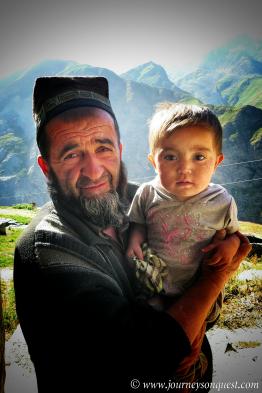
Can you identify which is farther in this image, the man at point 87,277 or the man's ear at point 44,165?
the man's ear at point 44,165

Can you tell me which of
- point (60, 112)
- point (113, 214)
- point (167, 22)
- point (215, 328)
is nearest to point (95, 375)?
point (113, 214)

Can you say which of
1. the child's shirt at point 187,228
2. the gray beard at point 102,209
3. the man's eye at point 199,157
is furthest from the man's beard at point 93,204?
the man's eye at point 199,157

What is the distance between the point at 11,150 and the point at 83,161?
108 centimetres

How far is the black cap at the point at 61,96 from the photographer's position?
5.96 ft

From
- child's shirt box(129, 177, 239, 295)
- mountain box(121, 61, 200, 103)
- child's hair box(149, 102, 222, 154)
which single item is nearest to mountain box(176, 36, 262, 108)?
mountain box(121, 61, 200, 103)

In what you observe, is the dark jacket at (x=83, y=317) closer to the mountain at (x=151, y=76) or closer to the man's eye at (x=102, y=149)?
the man's eye at (x=102, y=149)

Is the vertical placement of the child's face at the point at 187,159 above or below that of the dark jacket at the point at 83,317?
above

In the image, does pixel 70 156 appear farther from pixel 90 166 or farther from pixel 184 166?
pixel 184 166

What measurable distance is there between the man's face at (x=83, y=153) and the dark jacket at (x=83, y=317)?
0.19 metres

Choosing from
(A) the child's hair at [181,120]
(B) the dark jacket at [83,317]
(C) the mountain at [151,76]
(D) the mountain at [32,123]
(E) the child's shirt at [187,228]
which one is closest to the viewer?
(B) the dark jacket at [83,317]

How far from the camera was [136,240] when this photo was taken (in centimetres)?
198

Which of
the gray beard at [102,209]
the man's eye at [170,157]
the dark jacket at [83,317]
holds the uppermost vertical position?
the man's eye at [170,157]

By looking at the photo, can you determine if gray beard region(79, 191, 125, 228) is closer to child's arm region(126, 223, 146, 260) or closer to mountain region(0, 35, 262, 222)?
child's arm region(126, 223, 146, 260)

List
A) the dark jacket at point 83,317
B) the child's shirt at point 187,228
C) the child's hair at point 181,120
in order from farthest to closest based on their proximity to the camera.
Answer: the child's shirt at point 187,228
the child's hair at point 181,120
the dark jacket at point 83,317
